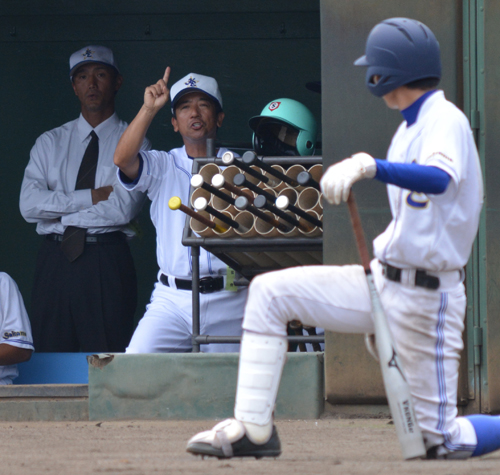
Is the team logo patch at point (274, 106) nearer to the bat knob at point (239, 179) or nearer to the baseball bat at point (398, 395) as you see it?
the bat knob at point (239, 179)

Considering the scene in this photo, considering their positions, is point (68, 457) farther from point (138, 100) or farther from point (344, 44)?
point (138, 100)

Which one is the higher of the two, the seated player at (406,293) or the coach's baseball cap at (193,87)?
the coach's baseball cap at (193,87)

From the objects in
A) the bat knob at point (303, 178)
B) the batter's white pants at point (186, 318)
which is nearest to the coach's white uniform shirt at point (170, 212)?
the batter's white pants at point (186, 318)

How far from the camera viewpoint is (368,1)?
3.93m

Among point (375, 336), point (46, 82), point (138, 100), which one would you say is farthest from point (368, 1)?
point (46, 82)

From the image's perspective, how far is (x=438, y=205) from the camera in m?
2.42

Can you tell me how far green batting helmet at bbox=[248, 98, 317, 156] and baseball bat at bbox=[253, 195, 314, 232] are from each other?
618 mm

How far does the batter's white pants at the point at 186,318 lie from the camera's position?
14.4 ft

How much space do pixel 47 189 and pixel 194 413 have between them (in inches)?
74.2

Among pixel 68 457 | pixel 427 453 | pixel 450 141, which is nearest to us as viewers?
pixel 450 141

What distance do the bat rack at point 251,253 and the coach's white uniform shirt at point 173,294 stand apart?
202mm

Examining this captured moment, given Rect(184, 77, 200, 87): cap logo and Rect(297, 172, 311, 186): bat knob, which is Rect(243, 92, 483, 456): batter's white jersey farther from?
Rect(184, 77, 200, 87): cap logo

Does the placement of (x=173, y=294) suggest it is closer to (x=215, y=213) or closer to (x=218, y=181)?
(x=215, y=213)

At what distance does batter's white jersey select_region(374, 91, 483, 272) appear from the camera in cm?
239
